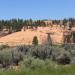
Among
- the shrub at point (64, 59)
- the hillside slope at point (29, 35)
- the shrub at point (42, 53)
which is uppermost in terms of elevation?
the shrub at point (42, 53)

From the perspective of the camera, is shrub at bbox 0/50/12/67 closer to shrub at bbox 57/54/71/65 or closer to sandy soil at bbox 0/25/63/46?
shrub at bbox 57/54/71/65

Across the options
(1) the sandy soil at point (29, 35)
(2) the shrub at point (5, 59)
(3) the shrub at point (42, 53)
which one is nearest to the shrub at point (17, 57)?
(2) the shrub at point (5, 59)

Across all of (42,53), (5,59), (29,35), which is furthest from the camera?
(29,35)

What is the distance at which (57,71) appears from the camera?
1188 centimetres

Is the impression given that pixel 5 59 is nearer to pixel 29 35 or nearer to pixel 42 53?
pixel 42 53

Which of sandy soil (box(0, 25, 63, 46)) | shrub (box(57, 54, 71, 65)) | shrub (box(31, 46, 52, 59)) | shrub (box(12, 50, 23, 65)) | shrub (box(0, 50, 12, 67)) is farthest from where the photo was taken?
sandy soil (box(0, 25, 63, 46))

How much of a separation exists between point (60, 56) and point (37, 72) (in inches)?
400

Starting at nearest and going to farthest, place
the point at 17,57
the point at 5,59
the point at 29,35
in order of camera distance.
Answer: the point at 5,59 < the point at 17,57 < the point at 29,35

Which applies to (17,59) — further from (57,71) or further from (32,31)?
(32,31)

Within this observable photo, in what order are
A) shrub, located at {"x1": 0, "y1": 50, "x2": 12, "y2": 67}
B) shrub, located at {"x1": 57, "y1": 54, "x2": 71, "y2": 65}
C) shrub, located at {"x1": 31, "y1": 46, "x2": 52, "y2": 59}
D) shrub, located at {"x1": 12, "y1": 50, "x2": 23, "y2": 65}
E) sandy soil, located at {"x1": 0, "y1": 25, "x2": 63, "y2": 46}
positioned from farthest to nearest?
1. sandy soil, located at {"x1": 0, "y1": 25, "x2": 63, "y2": 46}
2. shrub, located at {"x1": 31, "y1": 46, "x2": 52, "y2": 59}
3. shrub, located at {"x1": 12, "y1": 50, "x2": 23, "y2": 65}
4. shrub, located at {"x1": 57, "y1": 54, "x2": 71, "y2": 65}
5. shrub, located at {"x1": 0, "y1": 50, "x2": 12, "y2": 67}

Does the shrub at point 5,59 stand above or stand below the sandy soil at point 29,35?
above

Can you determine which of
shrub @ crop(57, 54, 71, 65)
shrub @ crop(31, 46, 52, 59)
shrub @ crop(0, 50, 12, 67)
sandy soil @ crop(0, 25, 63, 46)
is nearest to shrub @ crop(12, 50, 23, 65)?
shrub @ crop(0, 50, 12, 67)

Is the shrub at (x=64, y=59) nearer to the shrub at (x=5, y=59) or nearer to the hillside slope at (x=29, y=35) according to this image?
the shrub at (x=5, y=59)

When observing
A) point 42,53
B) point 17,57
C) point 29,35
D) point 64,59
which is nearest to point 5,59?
point 17,57
